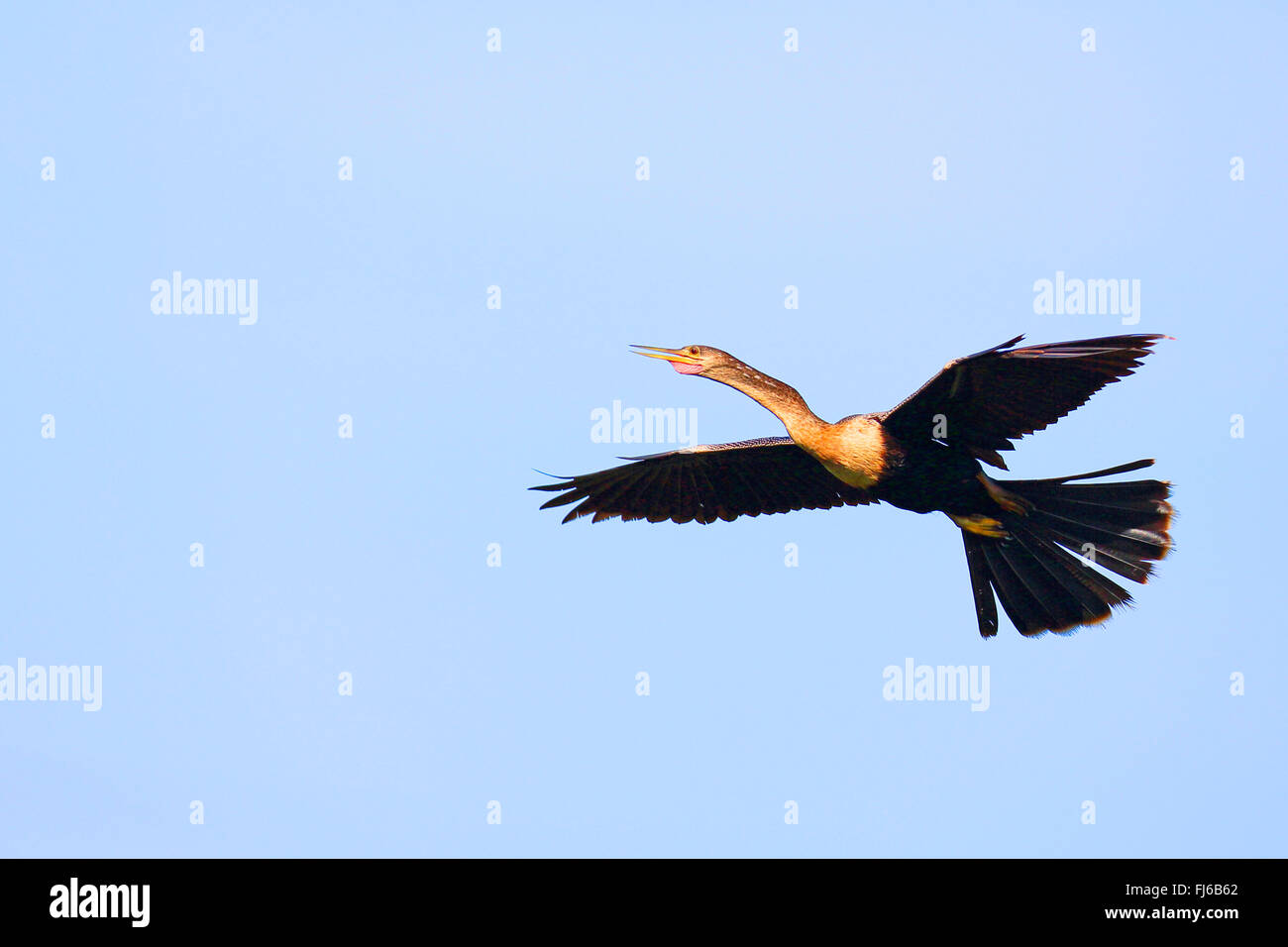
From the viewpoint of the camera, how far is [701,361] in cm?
1201

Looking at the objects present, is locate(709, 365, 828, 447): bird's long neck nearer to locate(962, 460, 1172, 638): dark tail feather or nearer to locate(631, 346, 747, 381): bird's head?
locate(631, 346, 747, 381): bird's head

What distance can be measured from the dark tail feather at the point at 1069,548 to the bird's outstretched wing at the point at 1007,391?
57cm

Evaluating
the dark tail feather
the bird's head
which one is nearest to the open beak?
the bird's head

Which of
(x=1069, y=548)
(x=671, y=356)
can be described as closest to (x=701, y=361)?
(x=671, y=356)

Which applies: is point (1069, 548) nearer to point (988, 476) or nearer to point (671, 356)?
point (988, 476)

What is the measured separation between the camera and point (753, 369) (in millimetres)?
11812

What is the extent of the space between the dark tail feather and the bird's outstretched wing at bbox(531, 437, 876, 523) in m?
1.24

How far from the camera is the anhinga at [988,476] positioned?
1067 centimetres

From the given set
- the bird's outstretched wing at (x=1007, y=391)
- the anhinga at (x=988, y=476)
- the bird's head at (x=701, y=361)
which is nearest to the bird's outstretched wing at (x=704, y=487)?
the anhinga at (x=988, y=476)

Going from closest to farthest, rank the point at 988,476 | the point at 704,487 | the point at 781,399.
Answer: the point at 988,476 < the point at 781,399 < the point at 704,487

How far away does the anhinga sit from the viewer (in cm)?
1067

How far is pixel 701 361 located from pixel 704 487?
1.23 metres
